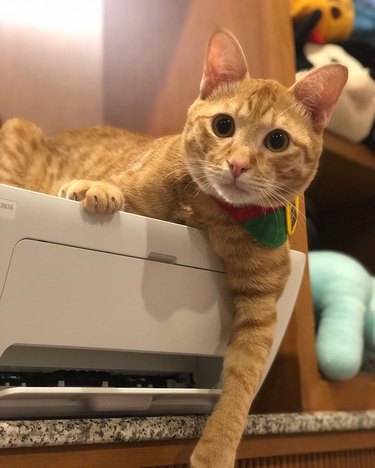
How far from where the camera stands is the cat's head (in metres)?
0.81

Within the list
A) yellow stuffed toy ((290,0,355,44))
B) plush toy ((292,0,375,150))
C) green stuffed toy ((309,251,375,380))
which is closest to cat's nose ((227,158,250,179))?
green stuffed toy ((309,251,375,380))

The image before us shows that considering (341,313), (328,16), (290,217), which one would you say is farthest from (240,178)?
(328,16)

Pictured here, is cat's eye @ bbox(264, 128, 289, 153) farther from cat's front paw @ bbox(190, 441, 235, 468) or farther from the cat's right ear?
cat's front paw @ bbox(190, 441, 235, 468)

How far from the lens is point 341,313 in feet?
3.95

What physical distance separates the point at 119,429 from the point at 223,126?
A: 46 centimetres

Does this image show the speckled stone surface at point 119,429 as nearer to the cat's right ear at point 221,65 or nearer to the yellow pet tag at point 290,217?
the yellow pet tag at point 290,217

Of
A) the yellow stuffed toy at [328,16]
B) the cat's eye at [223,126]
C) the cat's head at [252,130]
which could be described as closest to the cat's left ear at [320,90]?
the cat's head at [252,130]

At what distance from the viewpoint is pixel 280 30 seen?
1203mm

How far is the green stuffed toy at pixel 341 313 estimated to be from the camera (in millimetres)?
1126

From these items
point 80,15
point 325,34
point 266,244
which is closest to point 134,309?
Result: point 266,244

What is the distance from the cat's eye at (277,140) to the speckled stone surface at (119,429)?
1.35 feet

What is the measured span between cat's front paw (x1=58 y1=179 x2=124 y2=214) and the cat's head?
158 millimetres

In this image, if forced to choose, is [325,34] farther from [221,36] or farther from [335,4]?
[221,36]

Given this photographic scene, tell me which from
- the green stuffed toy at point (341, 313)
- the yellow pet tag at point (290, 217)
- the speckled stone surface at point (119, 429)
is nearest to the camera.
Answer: the speckled stone surface at point (119, 429)
